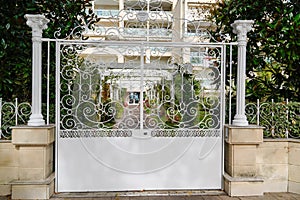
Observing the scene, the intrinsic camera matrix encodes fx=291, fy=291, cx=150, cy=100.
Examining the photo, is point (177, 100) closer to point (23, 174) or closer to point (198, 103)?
point (198, 103)

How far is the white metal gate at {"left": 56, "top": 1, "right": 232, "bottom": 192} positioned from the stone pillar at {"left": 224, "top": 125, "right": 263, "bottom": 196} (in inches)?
9.3

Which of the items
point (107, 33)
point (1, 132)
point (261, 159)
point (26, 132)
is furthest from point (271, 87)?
point (1, 132)

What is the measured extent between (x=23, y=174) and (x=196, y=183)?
2199 mm

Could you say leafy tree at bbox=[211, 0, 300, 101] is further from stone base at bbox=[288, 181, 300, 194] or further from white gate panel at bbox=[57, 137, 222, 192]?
white gate panel at bbox=[57, 137, 222, 192]

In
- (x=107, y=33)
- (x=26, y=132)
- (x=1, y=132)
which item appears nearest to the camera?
(x=26, y=132)

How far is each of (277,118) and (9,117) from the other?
360cm

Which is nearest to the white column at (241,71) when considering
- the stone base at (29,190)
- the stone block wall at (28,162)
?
the stone block wall at (28,162)

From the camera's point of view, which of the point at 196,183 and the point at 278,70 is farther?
the point at 278,70

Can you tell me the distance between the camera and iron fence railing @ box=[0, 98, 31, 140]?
3.76 metres

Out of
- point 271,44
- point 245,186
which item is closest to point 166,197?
point 245,186

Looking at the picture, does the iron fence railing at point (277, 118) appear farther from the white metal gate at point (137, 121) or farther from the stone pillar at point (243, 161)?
the white metal gate at point (137, 121)

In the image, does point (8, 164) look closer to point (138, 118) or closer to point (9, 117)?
point (9, 117)

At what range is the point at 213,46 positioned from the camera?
3928 millimetres

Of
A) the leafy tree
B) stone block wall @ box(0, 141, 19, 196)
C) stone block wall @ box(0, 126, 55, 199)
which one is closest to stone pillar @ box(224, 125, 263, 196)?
the leafy tree
